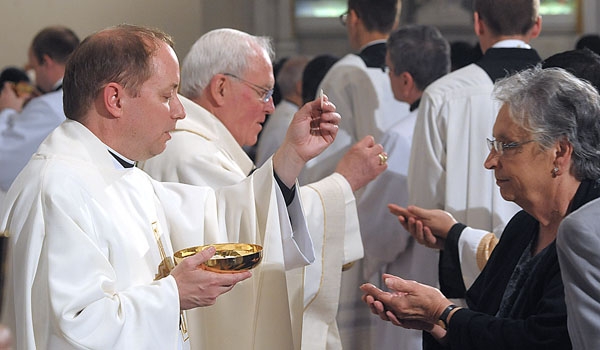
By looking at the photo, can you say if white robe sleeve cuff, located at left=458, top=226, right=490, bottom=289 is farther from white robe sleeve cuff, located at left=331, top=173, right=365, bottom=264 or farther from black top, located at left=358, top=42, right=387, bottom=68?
black top, located at left=358, top=42, right=387, bottom=68

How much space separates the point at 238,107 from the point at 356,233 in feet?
2.18

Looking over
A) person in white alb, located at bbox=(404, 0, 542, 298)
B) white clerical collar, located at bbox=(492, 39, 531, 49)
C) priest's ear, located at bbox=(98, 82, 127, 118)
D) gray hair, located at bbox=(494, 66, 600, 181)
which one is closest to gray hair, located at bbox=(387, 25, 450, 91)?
person in white alb, located at bbox=(404, 0, 542, 298)

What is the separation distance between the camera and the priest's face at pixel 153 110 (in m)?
2.85

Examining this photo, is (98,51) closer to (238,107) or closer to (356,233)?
(238,107)

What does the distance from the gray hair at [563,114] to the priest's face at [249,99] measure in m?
1.18

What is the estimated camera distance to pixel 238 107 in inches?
155

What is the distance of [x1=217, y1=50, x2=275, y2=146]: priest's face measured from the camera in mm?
3920

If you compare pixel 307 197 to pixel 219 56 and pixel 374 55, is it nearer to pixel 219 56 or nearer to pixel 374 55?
pixel 219 56

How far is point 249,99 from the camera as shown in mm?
3936

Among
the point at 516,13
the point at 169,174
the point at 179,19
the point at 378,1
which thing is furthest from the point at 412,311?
the point at 179,19

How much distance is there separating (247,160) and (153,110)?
115cm

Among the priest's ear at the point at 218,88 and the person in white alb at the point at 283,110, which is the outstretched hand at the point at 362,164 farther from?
the person in white alb at the point at 283,110

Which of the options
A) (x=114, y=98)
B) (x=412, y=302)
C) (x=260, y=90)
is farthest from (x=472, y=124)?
(x=114, y=98)

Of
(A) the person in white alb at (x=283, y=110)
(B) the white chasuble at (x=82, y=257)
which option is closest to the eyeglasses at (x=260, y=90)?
(B) the white chasuble at (x=82, y=257)
